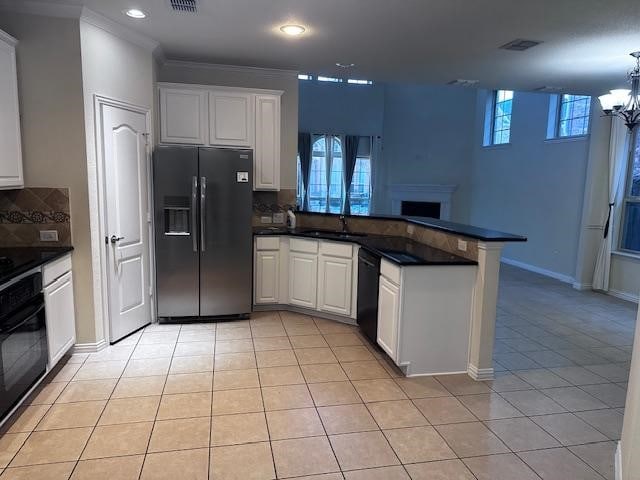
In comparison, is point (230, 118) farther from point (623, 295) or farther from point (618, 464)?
point (623, 295)

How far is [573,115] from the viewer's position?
6844mm

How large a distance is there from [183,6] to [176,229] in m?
1.97

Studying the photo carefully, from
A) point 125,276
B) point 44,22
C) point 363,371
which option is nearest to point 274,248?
point 125,276

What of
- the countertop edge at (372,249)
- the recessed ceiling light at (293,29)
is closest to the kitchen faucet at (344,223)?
the countertop edge at (372,249)

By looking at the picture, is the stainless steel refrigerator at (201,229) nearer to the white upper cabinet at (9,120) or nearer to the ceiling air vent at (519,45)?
the white upper cabinet at (9,120)

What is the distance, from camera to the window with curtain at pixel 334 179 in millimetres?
9641

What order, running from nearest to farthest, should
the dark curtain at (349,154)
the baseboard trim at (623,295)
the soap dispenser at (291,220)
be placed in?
the soap dispenser at (291,220) < the baseboard trim at (623,295) < the dark curtain at (349,154)

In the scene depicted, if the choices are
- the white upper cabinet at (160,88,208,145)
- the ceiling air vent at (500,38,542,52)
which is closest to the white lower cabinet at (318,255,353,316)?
the white upper cabinet at (160,88,208,145)

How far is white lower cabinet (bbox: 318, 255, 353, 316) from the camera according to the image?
4273 mm

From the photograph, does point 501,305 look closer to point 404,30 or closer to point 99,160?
point 404,30

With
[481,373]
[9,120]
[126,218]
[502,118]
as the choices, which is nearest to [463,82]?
[481,373]

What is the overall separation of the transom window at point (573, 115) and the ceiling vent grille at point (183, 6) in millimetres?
5859

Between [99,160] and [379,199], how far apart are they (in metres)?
7.15

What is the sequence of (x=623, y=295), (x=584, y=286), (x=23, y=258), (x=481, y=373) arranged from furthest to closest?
(x=584, y=286) < (x=623, y=295) < (x=481, y=373) < (x=23, y=258)
